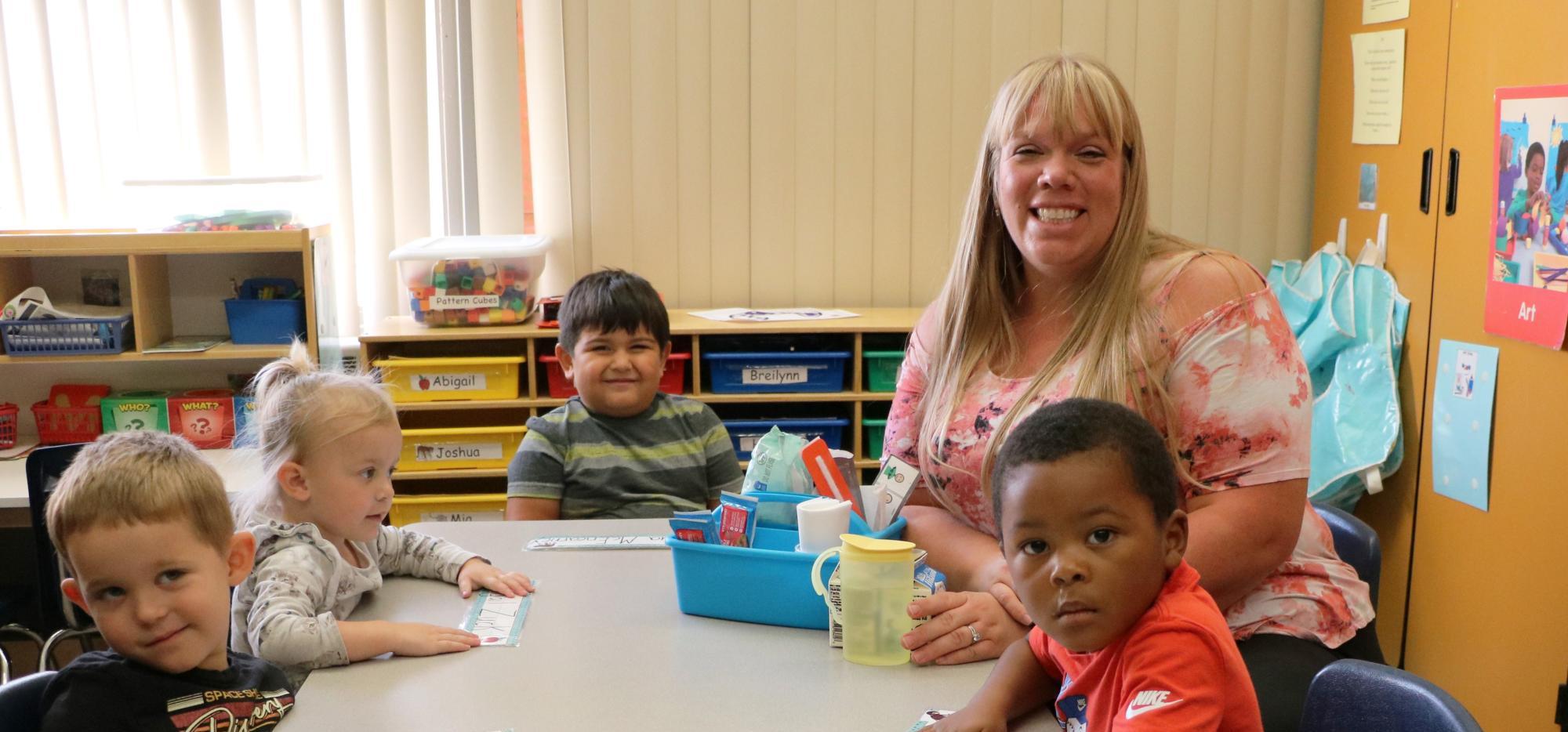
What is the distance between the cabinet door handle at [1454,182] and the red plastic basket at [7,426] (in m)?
3.50

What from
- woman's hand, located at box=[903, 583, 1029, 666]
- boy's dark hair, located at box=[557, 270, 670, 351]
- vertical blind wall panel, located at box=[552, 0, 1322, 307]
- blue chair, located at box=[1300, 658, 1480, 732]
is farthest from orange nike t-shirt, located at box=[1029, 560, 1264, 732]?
vertical blind wall panel, located at box=[552, 0, 1322, 307]

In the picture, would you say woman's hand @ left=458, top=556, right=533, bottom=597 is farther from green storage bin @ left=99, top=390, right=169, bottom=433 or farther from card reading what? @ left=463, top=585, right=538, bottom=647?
green storage bin @ left=99, top=390, right=169, bottom=433

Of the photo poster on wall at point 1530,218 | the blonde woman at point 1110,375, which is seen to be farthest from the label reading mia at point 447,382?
the photo poster on wall at point 1530,218

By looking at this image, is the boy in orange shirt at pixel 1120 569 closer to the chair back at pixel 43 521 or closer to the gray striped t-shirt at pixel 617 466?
the gray striped t-shirt at pixel 617 466

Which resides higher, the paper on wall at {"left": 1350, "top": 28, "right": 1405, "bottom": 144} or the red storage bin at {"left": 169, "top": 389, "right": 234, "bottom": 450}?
the paper on wall at {"left": 1350, "top": 28, "right": 1405, "bottom": 144}

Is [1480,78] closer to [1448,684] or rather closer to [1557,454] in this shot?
[1557,454]

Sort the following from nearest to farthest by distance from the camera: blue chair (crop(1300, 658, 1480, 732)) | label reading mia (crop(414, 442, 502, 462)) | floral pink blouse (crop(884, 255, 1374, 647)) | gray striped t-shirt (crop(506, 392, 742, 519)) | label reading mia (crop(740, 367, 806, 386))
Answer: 1. blue chair (crop(1300, 658, 1480, 732))
2. floral pink blouse (crop(884, 255, 1374, 647))
3. gray striped t-shirt (crop(506, 392, 742, 519))
4. label reading mia (crop(414, 442, 502, 462))
5. label reading mia (crop(740, 367, 806, 386))

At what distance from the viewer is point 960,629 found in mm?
1445

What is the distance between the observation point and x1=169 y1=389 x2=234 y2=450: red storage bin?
3.13 meters

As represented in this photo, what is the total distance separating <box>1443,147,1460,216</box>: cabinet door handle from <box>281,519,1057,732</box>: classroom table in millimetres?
1974

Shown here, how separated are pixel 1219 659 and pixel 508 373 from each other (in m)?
2.35

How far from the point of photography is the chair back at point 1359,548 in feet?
5.65

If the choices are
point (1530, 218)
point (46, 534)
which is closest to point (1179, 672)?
point (1530, 218)

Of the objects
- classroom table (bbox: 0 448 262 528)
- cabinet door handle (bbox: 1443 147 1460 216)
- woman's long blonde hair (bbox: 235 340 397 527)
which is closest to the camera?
woman's long blonde hair (bbox: 235 340 397 527)
